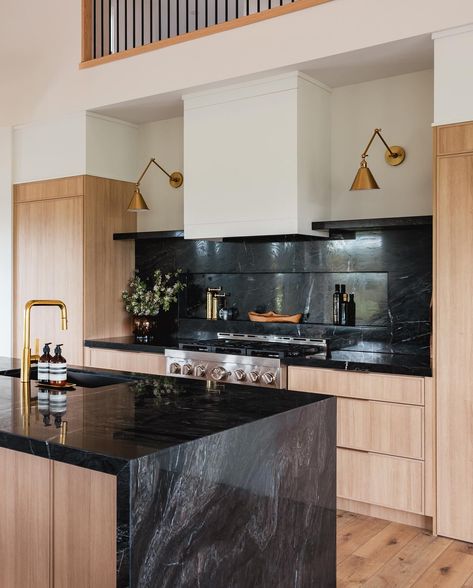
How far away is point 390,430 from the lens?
372 centimetres

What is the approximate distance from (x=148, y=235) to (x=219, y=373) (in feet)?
4.77

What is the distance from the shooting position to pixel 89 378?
3.31 meters

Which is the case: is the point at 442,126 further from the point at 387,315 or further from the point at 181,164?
the point at 181,164

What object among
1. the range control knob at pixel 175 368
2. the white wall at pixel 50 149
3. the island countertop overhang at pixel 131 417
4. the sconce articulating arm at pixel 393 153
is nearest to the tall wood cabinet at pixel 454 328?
the sconce articulating arm at pixel 393 153

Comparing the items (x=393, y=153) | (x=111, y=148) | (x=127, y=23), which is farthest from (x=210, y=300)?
(x=127, y=23)

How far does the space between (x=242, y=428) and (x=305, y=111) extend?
111 inches

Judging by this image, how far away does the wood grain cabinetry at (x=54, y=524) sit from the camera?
1883 millimetres

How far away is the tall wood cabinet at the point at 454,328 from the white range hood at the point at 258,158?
1.01 metres

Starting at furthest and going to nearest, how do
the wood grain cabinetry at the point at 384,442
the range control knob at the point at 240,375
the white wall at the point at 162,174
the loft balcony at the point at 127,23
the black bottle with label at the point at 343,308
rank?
the white wall at the point at 162,174, the loft balcony at the point at 127,23, the black bottle with label at the point at 343,308, the range control knob at the point at 240,375, the wood grain cabinetry at the point at 384,442

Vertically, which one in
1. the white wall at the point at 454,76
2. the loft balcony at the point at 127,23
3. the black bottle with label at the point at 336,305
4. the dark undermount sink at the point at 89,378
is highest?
the loft balcony at the point at 127,23

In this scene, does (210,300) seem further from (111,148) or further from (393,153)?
(393,153)

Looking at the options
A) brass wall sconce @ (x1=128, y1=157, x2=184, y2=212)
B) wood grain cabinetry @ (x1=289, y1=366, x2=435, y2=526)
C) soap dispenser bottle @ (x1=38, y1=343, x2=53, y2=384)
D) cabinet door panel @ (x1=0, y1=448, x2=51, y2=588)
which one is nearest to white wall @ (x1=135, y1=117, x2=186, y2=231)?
brass wall sconce @ (x1=128, y1=157, x2=184, y2=212)

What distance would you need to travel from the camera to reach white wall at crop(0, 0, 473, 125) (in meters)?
3.67

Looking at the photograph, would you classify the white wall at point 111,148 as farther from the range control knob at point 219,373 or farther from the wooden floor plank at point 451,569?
the wooden floor plank at point 451,569
